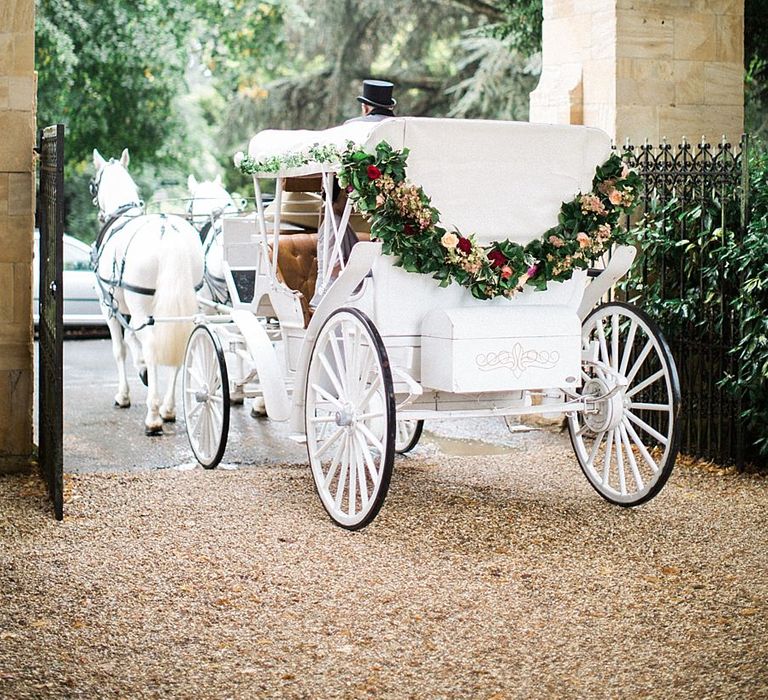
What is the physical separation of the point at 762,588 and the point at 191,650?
2.65 metres

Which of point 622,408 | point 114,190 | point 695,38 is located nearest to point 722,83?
point 695,38

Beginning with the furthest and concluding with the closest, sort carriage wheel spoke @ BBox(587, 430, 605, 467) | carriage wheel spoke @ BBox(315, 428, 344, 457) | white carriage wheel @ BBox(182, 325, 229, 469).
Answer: white carriage wheel @ BBox(182, 325, 229, 469) < carriage wheel spoke @ BBox(587, 430, 605, 467) < carriage wheel spoke @ BBox(315, 428, 344, 457)

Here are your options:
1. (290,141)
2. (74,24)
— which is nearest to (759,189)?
(290,141)

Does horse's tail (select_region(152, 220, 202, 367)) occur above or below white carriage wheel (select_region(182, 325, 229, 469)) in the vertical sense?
above

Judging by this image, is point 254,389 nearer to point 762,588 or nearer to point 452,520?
point 452,520

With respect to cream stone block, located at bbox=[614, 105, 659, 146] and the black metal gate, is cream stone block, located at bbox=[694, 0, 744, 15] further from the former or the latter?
the black metal gate

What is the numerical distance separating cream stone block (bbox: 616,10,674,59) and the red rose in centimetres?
377

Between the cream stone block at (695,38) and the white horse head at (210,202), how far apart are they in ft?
13.4

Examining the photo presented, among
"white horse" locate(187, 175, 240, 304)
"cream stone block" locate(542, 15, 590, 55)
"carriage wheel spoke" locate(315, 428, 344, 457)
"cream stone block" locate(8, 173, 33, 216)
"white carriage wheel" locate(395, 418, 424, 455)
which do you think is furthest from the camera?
"white horse" locate(187, 175, 240, 304)

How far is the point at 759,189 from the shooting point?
825 centimetres

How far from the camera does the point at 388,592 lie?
555 centimetres

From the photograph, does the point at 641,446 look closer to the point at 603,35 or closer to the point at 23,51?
the point at 603,35

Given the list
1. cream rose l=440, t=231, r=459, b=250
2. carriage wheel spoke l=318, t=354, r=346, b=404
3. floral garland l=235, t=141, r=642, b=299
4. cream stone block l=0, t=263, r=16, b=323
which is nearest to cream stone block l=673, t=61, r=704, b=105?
floral garland l=235, t=141, r=642, b=299

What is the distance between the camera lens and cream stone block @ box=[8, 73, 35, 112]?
7867 millimetres
